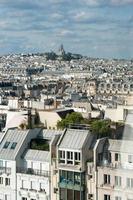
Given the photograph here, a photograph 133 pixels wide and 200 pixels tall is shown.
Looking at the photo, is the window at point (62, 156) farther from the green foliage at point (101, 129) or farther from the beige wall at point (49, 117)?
the beige wall at point (49, 117)

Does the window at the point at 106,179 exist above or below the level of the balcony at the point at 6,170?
above

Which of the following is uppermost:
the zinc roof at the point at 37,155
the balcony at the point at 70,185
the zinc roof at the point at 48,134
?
the zinc roof at the point at 48,134

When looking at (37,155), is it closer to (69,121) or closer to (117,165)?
(69,121)

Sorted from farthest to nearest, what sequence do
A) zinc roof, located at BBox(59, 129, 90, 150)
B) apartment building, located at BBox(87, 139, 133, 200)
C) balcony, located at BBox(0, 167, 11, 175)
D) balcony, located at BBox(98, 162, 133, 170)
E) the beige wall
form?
the beige wall, balcony, located at BBox(0, 167, 11, 175), zinc roof, located at BBox(59, 129, 90, 150), apartment building, located at BBox(87, 139, 133, 200), balcony, located at BBox(98, 162, 133, 170)

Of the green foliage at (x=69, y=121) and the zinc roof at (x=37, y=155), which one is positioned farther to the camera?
the green foliage at (x=69, y=121)

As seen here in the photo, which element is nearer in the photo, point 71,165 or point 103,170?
point 103,170

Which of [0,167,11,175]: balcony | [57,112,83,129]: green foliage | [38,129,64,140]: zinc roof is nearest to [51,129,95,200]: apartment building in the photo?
[38,129,64,140]: zinc roof

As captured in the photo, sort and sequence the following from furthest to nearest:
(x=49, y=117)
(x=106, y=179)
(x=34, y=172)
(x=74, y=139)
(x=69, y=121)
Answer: (x=49, y=117) → (x=69, y=121) → (x=34, y=172) → (x=74, y=139) → (x=106, y=179)

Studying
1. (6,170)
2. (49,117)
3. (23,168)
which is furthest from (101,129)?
(49,117)

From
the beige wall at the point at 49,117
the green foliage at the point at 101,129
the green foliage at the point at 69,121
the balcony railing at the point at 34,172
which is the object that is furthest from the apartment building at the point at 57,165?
the beige wall at the point at 49,117

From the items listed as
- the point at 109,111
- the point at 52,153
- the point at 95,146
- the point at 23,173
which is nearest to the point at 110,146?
the point at 95,146

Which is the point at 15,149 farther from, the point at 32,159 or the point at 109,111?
the point at 109,111

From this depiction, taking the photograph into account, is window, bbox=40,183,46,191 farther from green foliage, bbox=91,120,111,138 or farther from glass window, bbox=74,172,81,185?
green foliage, bbox=91,120,111,138
